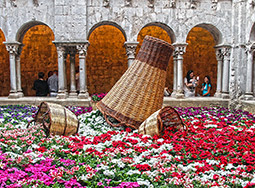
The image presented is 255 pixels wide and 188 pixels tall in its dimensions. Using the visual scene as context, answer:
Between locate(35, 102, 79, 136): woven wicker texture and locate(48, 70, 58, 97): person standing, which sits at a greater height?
locate(48, 70, 58, 97): person standing

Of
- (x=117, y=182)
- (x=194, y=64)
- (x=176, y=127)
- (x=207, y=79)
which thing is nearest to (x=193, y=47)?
(x=194, y=64)

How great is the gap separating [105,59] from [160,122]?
8335mm

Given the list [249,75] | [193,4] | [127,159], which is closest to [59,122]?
[127,159]

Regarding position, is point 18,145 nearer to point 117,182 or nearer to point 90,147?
point 90,147

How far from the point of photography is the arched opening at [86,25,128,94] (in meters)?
11.5

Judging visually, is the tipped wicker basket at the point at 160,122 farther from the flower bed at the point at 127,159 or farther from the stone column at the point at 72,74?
the stone column at the point at 72,74

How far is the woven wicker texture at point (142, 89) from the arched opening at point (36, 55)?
7.94 meters

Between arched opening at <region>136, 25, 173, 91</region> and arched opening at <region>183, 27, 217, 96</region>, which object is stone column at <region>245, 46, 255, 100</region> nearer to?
arched opening at <region>183, 27, 217, 96</region>

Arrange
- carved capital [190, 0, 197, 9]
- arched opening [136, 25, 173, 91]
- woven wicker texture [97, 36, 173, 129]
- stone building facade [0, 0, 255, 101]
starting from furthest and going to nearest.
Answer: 1. arched opening [136, 25, 173, 91]
2. carved capital [190, 0, 197, 9]
3. stone building facade [0, 0, 255, 101]
4. woven wicker texture [97, 36, 173, 129]

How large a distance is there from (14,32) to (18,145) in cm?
535

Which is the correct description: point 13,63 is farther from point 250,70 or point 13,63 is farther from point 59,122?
point 250,70

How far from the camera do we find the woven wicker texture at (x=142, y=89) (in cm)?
432

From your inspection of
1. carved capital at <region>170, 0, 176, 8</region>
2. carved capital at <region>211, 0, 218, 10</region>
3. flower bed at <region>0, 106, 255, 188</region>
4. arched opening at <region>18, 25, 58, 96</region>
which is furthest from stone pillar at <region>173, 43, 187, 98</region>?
arched opening at <region>18, 25, 58, 96</region>

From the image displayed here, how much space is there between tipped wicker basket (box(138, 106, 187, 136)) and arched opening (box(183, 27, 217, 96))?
26.9 ft
